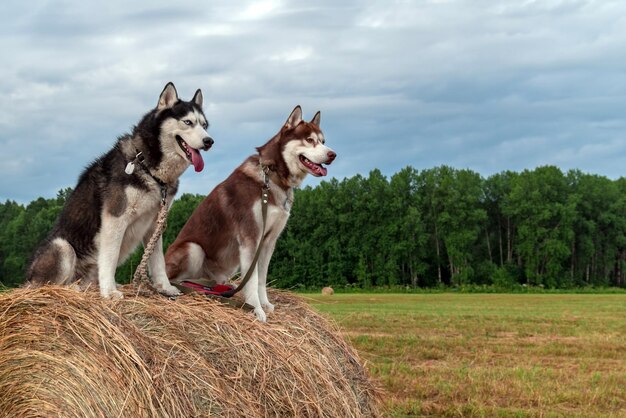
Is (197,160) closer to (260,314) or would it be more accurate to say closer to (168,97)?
(168,97)

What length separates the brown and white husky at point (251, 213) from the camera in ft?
20.5

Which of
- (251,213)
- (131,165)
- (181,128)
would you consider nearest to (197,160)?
(181,128)

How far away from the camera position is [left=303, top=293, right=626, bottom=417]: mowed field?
386 inches

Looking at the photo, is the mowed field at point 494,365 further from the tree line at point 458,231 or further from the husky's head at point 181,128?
the tree line at point 458,231

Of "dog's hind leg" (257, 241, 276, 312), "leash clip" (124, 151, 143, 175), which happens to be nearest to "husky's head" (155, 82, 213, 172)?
"leash clip" (124, 151, 143, 175)

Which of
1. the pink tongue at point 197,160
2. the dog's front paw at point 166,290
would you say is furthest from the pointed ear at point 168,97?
the dog's front paw at point 166,290

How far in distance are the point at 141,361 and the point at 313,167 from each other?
→ 2.30 metres

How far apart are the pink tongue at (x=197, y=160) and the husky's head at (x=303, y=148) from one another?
1016mm

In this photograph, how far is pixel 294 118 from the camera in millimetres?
6309

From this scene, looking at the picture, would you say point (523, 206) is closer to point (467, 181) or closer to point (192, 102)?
point (467, 181)

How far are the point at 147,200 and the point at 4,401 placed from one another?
5.55ft

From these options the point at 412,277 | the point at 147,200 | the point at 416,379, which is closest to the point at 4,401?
Result: the point at 147,200

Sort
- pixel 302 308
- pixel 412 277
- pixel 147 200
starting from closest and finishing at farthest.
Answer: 1. pixel 147 200
2. pixel 302 308
3. pixel 412 277

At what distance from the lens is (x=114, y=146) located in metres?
5.92
